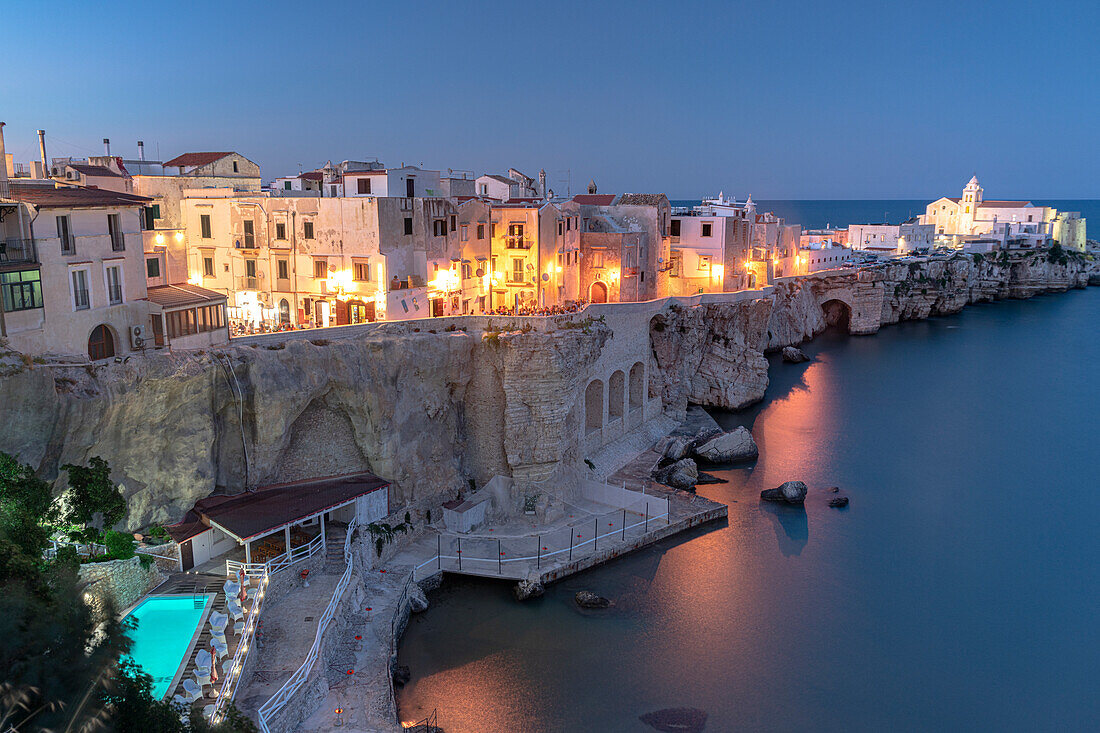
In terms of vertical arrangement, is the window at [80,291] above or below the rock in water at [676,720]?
above

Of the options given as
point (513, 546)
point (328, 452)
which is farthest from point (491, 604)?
point (328, 452)

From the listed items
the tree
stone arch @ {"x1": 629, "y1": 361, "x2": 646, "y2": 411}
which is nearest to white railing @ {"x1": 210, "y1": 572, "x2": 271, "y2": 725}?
the tree

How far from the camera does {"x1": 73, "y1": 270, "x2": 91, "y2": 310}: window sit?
74.4 ft

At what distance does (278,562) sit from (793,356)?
51995mm

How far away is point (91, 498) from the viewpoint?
20203 millimetres

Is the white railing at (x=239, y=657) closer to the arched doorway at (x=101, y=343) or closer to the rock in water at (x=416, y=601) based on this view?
the rock in water at (x=416, y=601)

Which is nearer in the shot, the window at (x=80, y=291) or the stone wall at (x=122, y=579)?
the stone wall at (x=122, y=579)

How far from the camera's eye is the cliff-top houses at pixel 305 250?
22.6 metres

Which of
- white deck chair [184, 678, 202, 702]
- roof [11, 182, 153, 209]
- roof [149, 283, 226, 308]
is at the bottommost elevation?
white deck chair [184, 678, 202, 702]

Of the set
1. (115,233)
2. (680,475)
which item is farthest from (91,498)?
(680,475)

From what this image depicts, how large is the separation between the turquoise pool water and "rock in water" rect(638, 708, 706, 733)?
12.1m

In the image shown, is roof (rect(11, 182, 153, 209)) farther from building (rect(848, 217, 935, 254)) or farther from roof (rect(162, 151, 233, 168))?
building (rect(848, 217, 935, 254))

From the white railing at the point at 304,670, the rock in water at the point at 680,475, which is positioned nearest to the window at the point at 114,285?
the white railing at the point at 304,670

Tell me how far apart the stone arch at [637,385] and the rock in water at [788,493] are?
9734 mm
